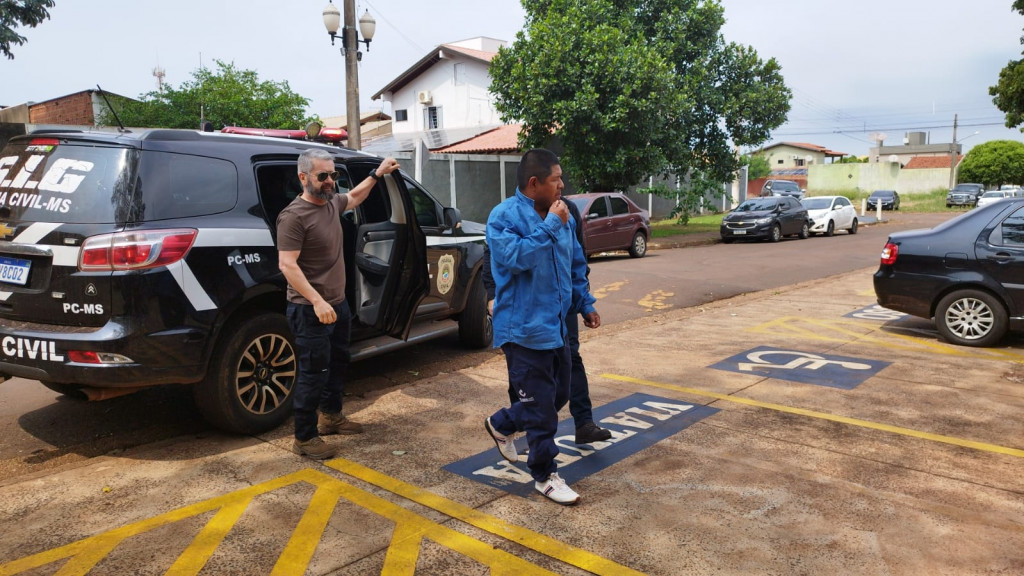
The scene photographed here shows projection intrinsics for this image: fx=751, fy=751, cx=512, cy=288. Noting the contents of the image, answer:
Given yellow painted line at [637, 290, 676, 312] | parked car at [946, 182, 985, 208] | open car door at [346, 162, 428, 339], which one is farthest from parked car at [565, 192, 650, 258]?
parked car at [946, 182, 985, 208]

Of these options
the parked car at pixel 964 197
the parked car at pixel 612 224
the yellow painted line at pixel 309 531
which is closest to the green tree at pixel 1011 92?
the parked car at pixel 612 224

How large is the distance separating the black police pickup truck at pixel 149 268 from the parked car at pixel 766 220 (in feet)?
63.8

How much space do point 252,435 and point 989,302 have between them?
6760 millimetres

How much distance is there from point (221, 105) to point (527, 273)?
2695 cm

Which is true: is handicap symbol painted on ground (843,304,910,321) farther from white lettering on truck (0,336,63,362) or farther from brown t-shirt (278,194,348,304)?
white lettering on truck (0,336,63,362)

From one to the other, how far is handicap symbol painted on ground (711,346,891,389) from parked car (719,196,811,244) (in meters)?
16.1

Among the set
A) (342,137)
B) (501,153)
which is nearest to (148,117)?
(501,153)

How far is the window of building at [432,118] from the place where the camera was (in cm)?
3481

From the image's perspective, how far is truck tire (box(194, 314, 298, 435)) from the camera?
14.7 feet

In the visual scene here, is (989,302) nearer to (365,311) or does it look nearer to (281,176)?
(365,311)

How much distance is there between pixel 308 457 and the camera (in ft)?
14.5

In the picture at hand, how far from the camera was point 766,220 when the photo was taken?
74.3ft

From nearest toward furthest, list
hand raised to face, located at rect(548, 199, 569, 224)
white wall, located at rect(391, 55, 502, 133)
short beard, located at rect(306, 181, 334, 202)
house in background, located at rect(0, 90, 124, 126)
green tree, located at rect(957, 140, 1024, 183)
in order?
1. hand raised to face, located at rect(548, 199, 569, 224)
2. short beard, located at rect(306, 181, 334, 202)
3. house in background, located at rect(0, 90, 124, 126)
4. white wall, located at rect(391, 55, 502, 133)
5. green tree, located at rect(957, 140, 1024, 183)

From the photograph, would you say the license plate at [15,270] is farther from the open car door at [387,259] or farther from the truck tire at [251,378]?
the open car door at [387,259]
